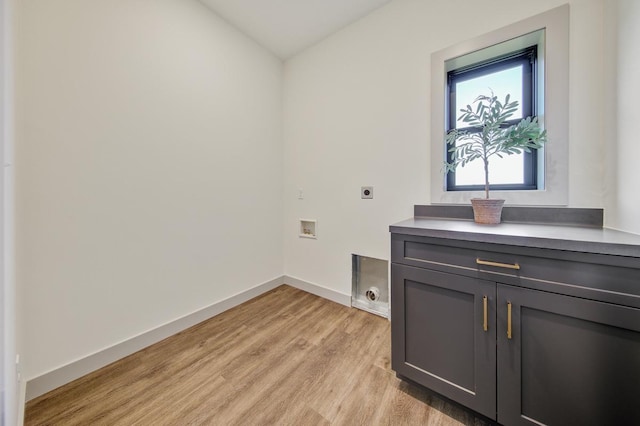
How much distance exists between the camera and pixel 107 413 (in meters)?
1.16

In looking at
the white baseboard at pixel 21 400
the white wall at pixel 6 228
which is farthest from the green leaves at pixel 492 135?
the white baseboard at pixel 21 400

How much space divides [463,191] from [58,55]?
101 inches

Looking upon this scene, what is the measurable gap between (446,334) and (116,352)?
6.48 ft

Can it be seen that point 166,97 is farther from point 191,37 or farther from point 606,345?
point 606,345

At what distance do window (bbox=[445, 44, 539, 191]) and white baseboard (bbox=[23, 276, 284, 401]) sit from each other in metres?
2.19

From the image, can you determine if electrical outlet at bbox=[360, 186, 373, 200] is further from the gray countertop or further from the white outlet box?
the gray countertop

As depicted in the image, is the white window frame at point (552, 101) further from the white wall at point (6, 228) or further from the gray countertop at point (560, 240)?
the white wall at point (6, 228)

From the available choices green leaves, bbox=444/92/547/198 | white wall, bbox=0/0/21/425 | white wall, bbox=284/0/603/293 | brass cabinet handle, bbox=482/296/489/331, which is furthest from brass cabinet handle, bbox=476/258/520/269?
white wall, bbox=0/0/21/425

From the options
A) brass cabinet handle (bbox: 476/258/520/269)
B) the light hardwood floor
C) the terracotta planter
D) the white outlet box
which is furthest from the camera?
the white outlet box

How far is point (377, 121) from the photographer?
2029 mm

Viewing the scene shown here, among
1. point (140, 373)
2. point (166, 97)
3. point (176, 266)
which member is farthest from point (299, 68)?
point (140, 373)

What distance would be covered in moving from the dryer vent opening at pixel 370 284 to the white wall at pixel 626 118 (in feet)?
4.41

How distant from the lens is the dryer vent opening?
6.84 feet

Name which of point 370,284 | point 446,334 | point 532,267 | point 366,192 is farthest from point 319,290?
point 532,267
